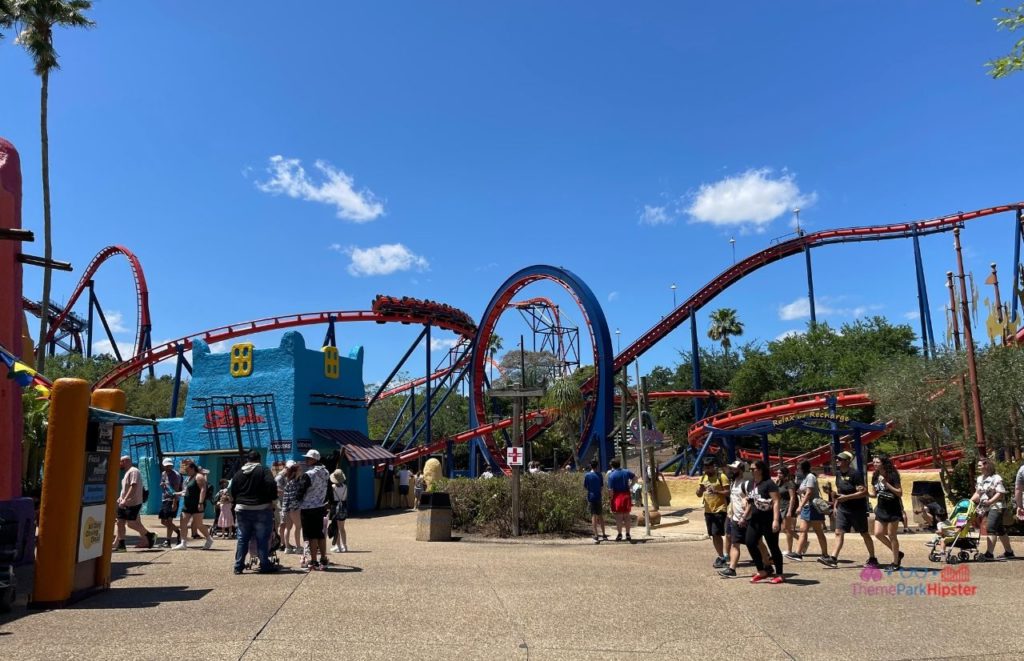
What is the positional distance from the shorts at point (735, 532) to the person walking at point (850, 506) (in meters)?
1.50

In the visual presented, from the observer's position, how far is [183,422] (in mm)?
23922

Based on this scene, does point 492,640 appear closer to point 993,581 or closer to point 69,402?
point 69,402

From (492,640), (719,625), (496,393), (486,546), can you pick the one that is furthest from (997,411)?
(492,640)

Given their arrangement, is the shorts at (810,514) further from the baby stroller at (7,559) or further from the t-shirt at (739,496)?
the baby stroller at (7,559)

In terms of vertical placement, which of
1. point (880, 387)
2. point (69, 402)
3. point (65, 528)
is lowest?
point (65, 528)

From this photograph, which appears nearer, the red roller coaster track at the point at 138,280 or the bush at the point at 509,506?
the bush at the point at 509,506

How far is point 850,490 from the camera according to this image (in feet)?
30.6

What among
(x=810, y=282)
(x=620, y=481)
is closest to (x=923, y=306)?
(x=810, y=282)

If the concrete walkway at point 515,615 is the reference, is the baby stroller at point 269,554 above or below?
above

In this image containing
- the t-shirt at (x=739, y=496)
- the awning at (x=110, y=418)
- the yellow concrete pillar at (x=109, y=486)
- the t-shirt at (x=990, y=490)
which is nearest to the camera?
the awning at (x=110, y=418)

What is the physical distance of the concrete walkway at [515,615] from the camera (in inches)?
204

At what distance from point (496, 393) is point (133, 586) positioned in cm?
824

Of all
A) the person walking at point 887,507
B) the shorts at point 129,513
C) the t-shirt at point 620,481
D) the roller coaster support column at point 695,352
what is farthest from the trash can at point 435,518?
the roller coaster support column at point 695,352

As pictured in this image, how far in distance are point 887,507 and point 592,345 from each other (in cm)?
1912
